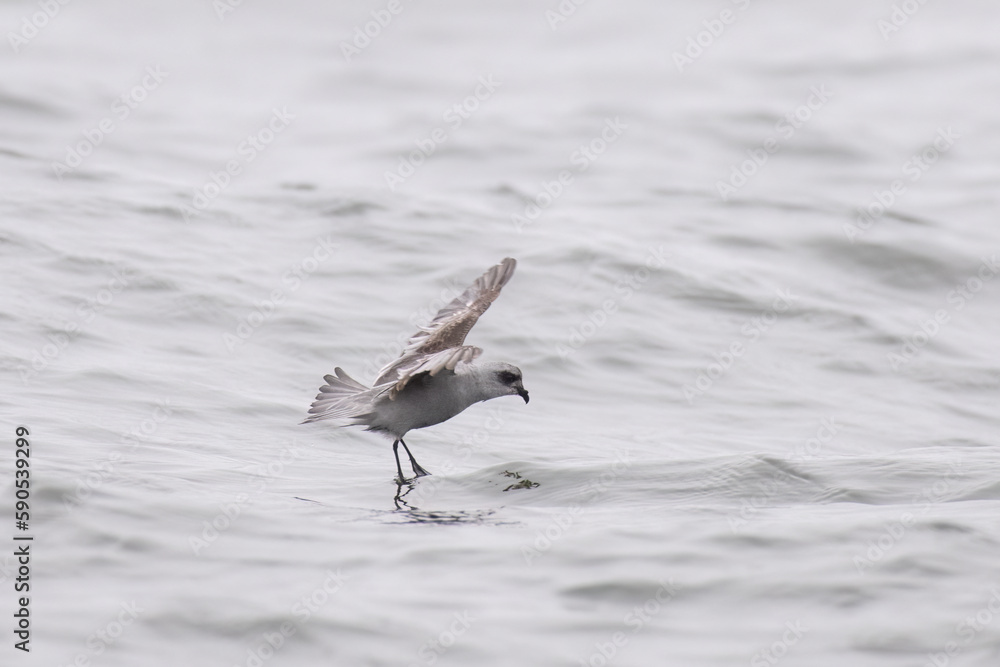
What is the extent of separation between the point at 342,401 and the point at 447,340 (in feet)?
3.04

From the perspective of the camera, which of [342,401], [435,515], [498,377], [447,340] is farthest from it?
[447,340]

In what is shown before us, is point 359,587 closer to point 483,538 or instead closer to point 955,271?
point 483,538

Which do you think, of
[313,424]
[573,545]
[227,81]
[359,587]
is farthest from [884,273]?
[227,81]

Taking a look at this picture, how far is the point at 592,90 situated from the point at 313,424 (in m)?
17.7

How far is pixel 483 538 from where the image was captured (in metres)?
7.35

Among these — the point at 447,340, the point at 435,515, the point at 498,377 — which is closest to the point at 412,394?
the point at 498,377

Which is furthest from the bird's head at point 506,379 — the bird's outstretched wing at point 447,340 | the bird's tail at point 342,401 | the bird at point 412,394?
the bird's tail at point 342,401

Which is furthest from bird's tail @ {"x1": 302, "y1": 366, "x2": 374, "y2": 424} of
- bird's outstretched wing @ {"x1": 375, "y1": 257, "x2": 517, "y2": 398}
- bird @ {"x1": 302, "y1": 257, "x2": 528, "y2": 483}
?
bird's outstretched wing @ {"x1": 375, "y1": 257, "x2": 517, "y2": 398}

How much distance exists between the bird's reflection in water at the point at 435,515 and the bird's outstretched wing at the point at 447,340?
686 millimetres

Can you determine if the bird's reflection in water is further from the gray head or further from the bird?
the gray head

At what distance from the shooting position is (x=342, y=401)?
27.5 ft

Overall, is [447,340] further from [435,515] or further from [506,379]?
[435,515]

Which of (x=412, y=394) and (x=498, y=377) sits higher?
(x=498, y=377)

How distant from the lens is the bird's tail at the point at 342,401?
8234 millimetres
